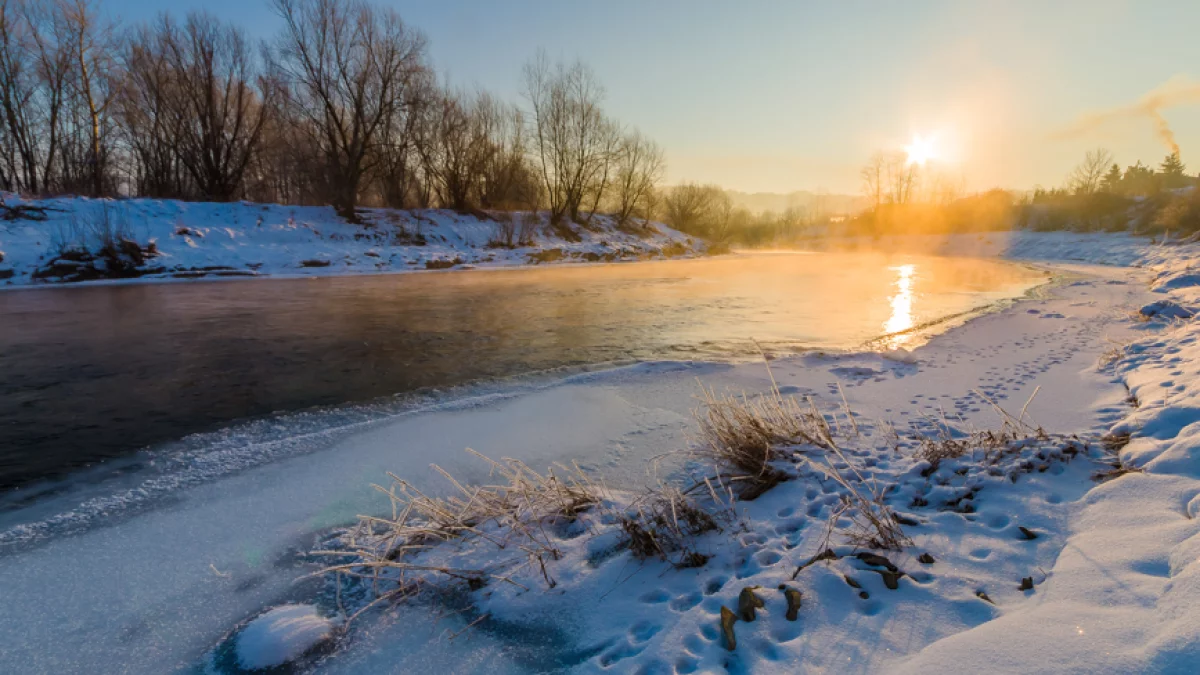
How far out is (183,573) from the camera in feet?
9.61

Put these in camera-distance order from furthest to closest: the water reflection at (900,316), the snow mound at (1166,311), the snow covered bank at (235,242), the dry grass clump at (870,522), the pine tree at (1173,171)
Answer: the pine tree at (1173,171) → the snow covered bank at (235,242) → the water reflection at (900,316) → the snow mound at (1166,311) → the dry grass clump at (870,522)

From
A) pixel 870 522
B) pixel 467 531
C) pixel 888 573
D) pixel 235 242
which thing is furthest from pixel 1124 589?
pixel 235 242

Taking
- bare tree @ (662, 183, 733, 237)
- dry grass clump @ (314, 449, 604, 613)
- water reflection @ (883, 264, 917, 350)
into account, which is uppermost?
bare tree @ (662, 183, 733, 237)

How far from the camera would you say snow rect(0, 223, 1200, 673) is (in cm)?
200

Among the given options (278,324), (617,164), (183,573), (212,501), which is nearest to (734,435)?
(183,573)

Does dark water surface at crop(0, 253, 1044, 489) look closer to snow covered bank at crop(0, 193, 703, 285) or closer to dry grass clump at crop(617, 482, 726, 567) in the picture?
snow covered bank at crop(0, 193, 703, 285)

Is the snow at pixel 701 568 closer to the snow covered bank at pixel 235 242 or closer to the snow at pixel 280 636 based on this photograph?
the snow at pixel 280 636

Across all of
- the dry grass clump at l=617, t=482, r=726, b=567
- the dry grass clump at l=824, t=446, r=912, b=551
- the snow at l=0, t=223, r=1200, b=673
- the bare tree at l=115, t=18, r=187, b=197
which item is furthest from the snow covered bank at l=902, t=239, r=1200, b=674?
the bare tree at l=115, t=18, r=187, b=197

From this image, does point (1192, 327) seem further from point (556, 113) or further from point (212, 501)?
point (556, 113)

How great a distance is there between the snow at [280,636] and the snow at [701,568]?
145 millimetres

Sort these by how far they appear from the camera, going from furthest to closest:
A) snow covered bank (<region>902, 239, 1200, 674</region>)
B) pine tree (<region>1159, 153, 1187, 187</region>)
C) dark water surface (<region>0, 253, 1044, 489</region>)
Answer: pine tree (<region>1159, 153, 1187, 187</region>)
dark water surface (<region>0, 253, 1044, 489</region>)
snow covered bank (<region>902, 239, 1200, 674</region>)

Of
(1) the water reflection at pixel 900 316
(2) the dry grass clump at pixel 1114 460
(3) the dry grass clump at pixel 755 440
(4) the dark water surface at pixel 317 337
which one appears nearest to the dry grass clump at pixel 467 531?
(3) the dry grass clump at pixel 755 440

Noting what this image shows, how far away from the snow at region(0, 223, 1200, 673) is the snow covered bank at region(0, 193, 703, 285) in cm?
1750

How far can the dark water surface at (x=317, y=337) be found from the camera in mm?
5469
